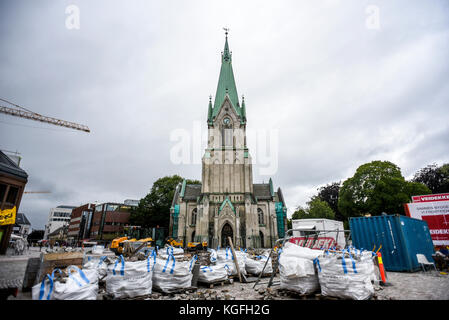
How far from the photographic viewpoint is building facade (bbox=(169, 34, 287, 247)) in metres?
29.5

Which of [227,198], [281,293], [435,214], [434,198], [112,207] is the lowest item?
[281,293]

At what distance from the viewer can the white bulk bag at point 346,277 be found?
5.55 metres

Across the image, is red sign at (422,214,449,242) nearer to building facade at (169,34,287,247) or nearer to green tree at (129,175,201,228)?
building facade at (169,34,287,247)

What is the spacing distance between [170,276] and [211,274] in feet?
5.62

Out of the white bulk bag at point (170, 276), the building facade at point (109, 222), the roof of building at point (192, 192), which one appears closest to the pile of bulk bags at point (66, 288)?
the white bulk bag at point (170, 276)

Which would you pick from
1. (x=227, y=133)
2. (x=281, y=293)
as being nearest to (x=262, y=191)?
(x=227, y=133)

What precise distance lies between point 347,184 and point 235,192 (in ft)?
57.1

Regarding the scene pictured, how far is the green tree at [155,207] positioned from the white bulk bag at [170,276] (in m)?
37.8

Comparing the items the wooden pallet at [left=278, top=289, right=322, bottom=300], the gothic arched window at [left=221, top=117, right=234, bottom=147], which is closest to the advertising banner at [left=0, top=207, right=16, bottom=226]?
the wooden pallet at [left=278, top=289, right=322, bottom=300]

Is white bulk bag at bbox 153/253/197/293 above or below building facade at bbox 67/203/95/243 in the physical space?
below

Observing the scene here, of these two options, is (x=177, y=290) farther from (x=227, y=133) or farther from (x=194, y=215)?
(x=227, y=133)

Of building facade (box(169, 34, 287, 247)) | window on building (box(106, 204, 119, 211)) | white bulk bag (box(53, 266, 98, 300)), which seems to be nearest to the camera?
white bulk bag (box(53, 266, 98, 300))

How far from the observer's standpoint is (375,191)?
29094 mm

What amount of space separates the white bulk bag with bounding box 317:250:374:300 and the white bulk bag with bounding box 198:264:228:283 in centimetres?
369
